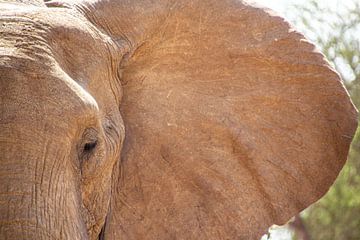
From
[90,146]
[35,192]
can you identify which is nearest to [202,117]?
[90,146]

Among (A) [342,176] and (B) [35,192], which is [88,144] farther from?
(A) [342,176]

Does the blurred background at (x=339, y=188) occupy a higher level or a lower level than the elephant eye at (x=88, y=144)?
lower

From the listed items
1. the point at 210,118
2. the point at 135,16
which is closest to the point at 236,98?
the point at 210,118

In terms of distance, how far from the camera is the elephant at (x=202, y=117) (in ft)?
17.3

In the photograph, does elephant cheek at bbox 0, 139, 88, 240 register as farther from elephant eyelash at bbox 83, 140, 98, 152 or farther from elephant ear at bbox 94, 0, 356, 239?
elephant ear at bbox 94, 0, 356, 239

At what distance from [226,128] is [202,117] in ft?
0.33

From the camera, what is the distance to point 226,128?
5820 millimetres

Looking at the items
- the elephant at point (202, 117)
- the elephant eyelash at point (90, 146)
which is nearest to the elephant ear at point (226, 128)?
the elephant at point (202, 117)

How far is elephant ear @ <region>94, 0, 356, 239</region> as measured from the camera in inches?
223

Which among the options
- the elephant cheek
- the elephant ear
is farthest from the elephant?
the elephant cheek

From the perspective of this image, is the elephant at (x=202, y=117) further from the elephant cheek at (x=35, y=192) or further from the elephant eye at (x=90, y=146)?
the elephant cheek at (x=35, y=192)

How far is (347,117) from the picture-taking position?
5.75 meters

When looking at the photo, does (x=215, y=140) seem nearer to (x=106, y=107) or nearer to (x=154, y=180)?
(x=154, y=180)

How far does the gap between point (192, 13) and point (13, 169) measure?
131 cm
